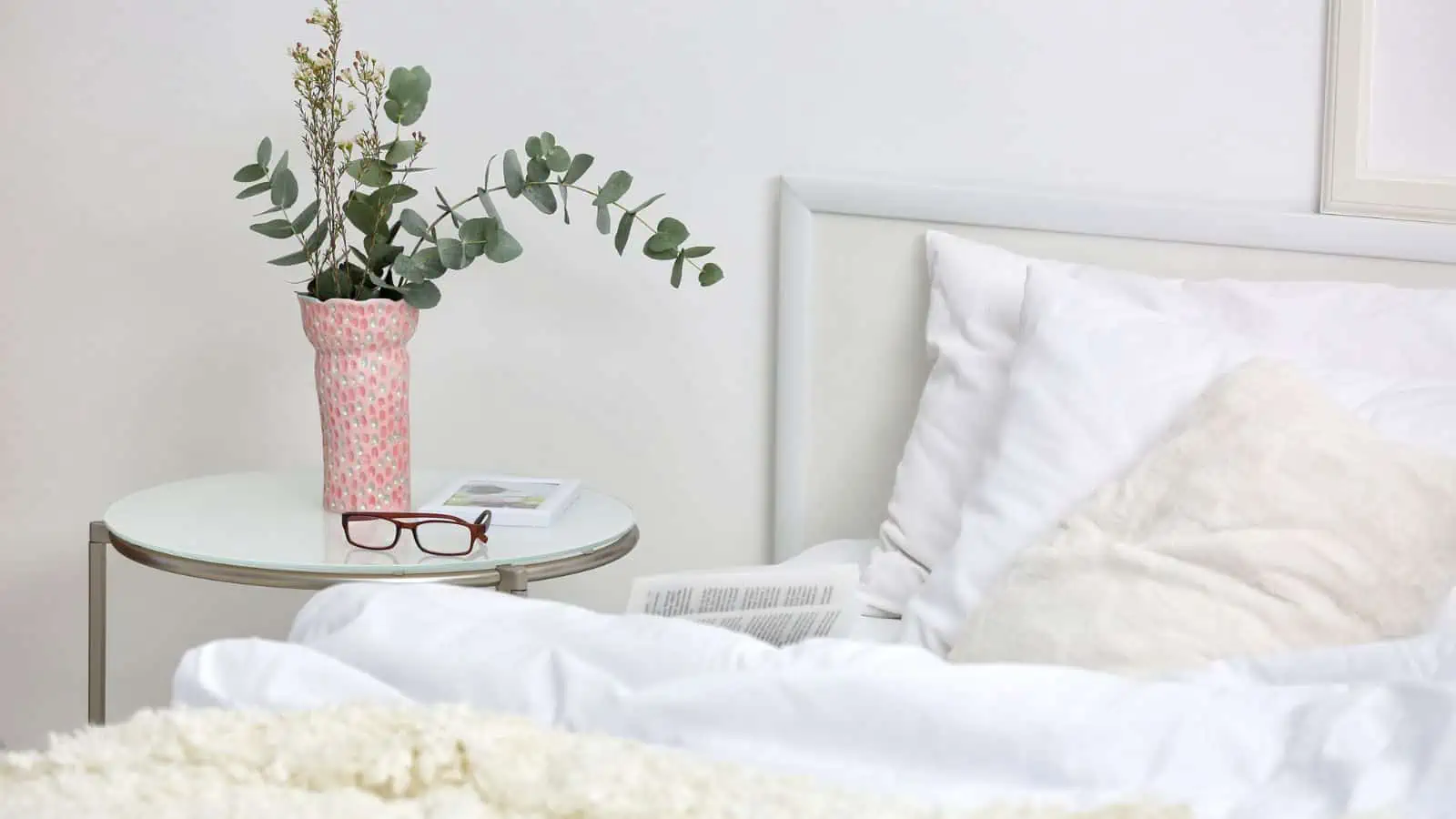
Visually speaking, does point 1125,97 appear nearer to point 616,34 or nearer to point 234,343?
point 616,34

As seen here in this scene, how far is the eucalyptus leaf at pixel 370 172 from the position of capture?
65.9 inches

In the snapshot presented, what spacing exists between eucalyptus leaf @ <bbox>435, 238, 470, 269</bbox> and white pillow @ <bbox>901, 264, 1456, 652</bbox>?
0.64 m

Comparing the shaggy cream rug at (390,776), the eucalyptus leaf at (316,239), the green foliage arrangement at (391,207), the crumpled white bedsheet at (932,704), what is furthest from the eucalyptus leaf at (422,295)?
the shaggy cream rug at (390,776)

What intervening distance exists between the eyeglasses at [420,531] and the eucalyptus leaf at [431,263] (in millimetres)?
275

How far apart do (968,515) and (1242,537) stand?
324 mm

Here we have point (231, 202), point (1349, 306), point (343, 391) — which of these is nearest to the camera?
point (1349, 306)

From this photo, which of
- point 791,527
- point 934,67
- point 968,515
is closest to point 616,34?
point 934,67

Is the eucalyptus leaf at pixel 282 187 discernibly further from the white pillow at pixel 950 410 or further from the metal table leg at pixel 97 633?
the white pillow at pixel 950 410

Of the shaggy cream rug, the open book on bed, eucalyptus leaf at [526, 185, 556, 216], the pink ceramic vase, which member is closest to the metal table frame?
the pink ceramic vase

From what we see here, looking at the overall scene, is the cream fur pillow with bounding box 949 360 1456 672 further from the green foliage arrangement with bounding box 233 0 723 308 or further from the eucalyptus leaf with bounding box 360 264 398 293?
the eucalyptus leaf with bounding box 360 264 398 293

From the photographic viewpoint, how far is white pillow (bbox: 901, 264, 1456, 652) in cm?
140

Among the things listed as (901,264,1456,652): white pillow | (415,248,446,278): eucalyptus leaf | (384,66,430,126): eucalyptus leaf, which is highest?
(384,66,430,126): eucalyptus leaf

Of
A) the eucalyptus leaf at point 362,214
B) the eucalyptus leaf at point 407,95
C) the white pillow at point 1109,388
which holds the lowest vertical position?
the white pillow at point 1109,388

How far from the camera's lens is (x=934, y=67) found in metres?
1.90
